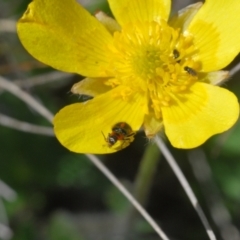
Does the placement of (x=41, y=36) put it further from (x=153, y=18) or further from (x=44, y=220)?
(x=44, y=220)

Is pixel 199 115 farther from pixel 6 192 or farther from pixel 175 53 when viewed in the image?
pixel 6 192

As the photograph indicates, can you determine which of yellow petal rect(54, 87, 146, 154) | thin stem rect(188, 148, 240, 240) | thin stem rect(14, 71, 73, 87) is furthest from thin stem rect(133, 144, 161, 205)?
thin stem rect(14, 71, 73, 87)

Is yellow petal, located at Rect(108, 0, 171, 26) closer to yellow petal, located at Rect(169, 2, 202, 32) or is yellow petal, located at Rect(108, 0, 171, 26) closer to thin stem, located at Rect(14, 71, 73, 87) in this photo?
yellow petal, located at Rect(169, 2, 202, 32)

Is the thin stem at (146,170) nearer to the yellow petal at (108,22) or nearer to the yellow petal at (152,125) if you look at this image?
the yellow petal at (152,125)

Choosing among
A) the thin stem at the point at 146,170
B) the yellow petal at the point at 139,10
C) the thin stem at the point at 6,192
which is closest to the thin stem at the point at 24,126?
the thin stem at the point at 6,192

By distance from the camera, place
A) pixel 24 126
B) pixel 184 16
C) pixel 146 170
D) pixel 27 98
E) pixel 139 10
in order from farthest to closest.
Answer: pixel 24 126
pixel 27 98
pixel 146 170
pixel 139 10
pixel 184 16

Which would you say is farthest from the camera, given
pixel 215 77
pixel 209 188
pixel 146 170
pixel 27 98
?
pixel 209 188

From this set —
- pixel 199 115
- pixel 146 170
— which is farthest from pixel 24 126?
pixel 199 115
